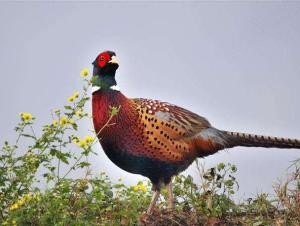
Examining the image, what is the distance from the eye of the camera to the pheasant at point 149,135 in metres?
7.71

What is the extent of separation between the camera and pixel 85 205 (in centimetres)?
663

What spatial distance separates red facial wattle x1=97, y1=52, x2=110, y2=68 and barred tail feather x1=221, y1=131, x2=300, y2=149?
1.77 m

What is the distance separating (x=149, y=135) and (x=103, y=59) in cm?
110

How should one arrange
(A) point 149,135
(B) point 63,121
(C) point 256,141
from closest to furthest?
(B) point 63,121, (A) point 149,135, (C) point 256,141

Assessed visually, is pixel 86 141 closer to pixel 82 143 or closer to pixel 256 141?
pixel 82 143

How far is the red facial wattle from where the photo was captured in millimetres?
7930

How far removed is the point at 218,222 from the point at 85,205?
1.42 meters

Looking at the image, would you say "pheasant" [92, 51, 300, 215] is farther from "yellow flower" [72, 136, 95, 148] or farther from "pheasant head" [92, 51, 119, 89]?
"yellow flower" [72, 136, 95, 148]

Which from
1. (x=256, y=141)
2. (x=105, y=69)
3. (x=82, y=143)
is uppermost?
(x=105, y=69)

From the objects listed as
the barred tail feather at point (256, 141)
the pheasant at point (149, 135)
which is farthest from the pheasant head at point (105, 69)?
the barred tail feather at point (256, 141)

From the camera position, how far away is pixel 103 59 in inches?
313

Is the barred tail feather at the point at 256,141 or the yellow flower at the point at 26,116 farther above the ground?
the barred tail feather at the point at 256,141

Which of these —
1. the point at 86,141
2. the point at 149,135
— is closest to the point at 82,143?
the point at 86,141

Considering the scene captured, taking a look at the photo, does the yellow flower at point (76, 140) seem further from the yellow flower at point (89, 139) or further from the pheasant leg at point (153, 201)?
the pheasant leg at point (153, 201)
